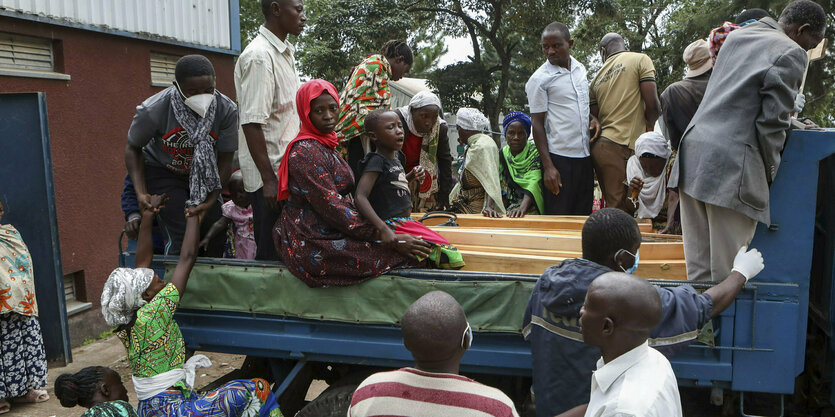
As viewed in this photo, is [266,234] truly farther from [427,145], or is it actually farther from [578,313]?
[578,313]

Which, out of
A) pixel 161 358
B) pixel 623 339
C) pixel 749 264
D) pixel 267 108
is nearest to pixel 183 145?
pixel 267 108

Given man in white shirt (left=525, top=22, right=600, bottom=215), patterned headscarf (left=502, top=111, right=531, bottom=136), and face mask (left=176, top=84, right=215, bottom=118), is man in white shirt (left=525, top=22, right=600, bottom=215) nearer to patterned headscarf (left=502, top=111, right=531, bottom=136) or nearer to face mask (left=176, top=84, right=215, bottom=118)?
patterned headscarf (left=502, top=111, right=531, bottom=136)

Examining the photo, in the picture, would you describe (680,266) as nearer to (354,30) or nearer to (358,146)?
(358,146)

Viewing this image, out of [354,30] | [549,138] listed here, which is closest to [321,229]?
[549,138]

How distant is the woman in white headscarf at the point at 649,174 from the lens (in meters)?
3.99

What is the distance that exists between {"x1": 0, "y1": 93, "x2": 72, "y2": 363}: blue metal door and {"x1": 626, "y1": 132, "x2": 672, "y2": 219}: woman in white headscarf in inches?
154

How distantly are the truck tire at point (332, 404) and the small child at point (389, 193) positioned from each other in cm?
74

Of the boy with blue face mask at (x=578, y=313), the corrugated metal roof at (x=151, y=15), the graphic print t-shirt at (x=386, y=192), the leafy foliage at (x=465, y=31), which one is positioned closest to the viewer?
the boy with blue face mask at (x=578, y=313)

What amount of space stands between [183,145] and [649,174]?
279 centimetres

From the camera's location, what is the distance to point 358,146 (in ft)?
14.1

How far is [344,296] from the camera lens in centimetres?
311

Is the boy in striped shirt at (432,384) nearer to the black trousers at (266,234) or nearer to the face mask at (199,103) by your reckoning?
the black trousers at (266,234)

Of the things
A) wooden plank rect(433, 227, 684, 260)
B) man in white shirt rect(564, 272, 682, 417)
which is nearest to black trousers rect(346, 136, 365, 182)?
wooden plank rect(433, 227, 684, 260)

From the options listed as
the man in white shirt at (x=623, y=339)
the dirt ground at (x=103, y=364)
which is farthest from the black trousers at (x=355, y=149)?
the man in white shirt at (x=623, y=339)
